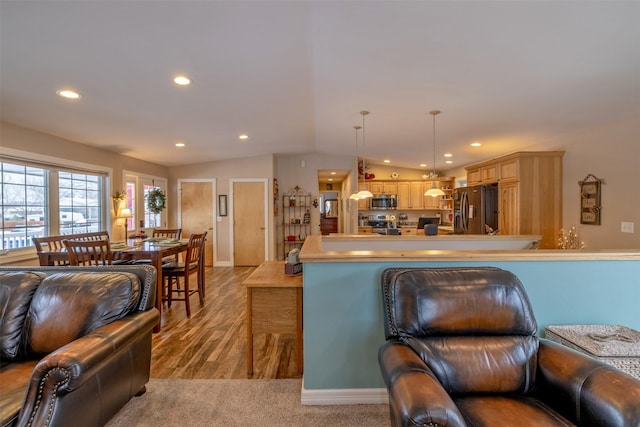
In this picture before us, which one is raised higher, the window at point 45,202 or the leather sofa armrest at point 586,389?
the window at point 45,202

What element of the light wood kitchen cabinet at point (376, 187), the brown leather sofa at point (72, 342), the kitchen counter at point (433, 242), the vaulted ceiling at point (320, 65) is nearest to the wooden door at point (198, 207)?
the vaulted ceiling at point (320, 65)

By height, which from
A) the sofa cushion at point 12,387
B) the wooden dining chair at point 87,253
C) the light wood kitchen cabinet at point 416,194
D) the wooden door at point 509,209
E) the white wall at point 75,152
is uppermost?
the white wall at point 75,152

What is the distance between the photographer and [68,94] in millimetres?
2814

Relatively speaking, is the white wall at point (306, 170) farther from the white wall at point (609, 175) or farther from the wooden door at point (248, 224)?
the white wall at point (609, 175)

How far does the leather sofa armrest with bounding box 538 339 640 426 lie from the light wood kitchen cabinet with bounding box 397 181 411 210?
6.41 metres

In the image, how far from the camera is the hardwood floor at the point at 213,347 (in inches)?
96.2

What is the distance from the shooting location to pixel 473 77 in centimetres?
255

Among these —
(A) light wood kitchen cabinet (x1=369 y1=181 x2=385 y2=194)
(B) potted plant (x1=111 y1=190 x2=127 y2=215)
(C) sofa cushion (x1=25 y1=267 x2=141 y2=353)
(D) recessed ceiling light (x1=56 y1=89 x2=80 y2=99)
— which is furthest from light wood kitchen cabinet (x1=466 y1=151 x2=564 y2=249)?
(B) potted plant (x1=111 y1=190 x2=127 y2=215)

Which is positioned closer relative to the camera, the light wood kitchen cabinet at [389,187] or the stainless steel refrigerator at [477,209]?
the stainless steel refrigerator at [477,209]

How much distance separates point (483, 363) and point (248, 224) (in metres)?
5.86

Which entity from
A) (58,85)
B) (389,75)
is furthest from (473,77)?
(58,85)

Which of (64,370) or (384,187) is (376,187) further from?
(64,370)

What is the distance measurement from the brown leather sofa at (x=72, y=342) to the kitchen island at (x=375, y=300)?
109cm

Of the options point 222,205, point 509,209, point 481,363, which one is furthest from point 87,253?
point 509,209
